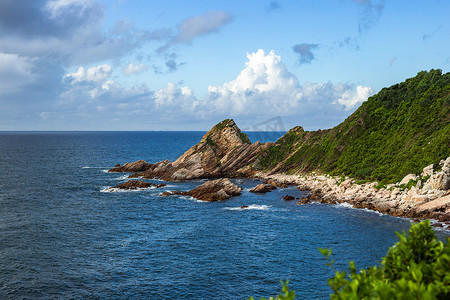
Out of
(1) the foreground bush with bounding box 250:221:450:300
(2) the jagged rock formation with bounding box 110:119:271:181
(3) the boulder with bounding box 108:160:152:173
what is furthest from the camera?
(3) the boulder with bounding box 108:160:152:173

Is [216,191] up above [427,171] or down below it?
below

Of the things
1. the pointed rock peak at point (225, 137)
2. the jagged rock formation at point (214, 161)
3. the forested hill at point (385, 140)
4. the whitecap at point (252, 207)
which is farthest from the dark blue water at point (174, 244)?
the pointed rock peak at point (225, 137)

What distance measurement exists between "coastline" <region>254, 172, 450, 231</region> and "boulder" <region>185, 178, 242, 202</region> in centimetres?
1736

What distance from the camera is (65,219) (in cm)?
6531

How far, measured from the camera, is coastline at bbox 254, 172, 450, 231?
57.8 meters

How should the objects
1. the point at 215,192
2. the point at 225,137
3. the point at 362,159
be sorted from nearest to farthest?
1. the point at 215,192
2. the point at 362,159
3. the point at 225,137

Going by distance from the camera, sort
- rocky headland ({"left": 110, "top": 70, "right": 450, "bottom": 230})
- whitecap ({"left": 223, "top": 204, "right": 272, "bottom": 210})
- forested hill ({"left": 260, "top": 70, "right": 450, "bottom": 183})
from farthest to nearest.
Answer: forested hill ({"left": 260, "top": 70, "right": 450, "bottom": 183}) → whitecap ({"left": 223, "top": 204, "right": 272, "bottom": 210}) → rocky headland ({"left": 110, "top": 70, "right": 450, "bottom": 230})

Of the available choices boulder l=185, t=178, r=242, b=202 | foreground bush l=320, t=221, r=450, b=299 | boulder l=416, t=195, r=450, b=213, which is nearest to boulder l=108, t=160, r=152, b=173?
boulder l=185, t=178, r=242, b=202

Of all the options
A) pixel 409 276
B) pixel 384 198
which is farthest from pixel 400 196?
pixel 409 276

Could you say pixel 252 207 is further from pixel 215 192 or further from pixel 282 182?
pixel 282 182

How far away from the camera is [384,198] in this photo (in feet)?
221

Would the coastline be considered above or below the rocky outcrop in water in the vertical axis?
above

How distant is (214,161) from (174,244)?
66.5 metres

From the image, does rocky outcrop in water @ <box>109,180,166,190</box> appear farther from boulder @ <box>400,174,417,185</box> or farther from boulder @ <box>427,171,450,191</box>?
boulder @ <box>427,171,450,191</box>
